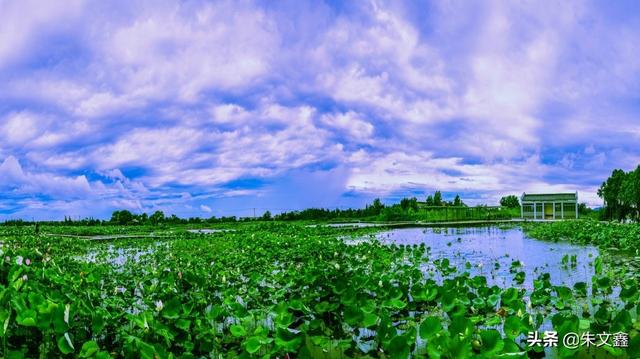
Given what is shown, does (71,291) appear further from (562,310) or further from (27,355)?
(562,310)

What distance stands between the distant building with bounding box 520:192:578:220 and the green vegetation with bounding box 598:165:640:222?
2359 millimetres

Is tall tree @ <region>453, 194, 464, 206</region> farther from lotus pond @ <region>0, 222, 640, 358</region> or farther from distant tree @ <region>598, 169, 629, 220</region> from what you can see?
lotus pond @ <region>0, 222, 640, 358</region>

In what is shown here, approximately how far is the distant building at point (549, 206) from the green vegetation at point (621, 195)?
2359 mm

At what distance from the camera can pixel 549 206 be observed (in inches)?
1387

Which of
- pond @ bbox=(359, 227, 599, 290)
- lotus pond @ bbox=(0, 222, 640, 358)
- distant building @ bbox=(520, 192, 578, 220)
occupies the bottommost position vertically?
pond @ bbox=(359, 227, 599, 290)

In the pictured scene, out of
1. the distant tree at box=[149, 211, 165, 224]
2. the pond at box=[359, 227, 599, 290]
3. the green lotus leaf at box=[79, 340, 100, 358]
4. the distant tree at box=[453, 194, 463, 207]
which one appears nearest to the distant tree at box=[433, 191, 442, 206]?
the distant tree at box=[453, 194, 463, 207]

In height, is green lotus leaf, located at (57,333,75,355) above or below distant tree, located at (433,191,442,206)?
below

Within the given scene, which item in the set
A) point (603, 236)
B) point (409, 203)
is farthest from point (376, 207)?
point (603, 236)

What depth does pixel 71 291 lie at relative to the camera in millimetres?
4137

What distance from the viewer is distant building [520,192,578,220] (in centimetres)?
3444

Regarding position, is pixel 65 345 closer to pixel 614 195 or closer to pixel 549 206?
pixel 614 195

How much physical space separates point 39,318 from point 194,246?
34.0ft

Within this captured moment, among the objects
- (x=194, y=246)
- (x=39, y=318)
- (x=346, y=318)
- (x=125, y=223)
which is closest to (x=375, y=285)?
(x=346, y=318)

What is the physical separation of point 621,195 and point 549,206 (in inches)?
328
